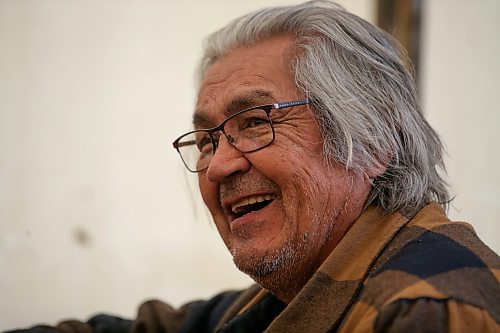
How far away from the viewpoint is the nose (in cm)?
151

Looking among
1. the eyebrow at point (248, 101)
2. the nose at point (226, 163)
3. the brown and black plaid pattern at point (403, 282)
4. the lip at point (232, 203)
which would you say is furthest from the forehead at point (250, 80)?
the brown and black plaid pattern at point (403, 282)

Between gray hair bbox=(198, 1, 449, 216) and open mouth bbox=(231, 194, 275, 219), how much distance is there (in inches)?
7.4

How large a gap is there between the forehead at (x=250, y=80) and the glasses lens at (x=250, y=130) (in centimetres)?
3

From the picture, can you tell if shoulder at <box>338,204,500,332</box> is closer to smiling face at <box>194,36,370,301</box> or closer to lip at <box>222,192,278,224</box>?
smiling face at <box>194,36,370,301</box>

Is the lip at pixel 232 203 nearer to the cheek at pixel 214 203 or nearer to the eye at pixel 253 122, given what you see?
the cheek at pixel 214 203

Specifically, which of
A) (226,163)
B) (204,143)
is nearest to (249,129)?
(226,163)

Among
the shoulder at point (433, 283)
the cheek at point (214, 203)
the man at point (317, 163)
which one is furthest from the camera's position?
the cheek at point (214, 203)

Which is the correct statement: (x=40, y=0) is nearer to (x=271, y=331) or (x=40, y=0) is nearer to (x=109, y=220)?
(x=109, y=220)

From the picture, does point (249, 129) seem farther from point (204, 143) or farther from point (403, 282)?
point (403, 282)

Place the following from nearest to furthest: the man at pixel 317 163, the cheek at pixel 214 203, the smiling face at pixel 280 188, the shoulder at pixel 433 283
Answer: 1. the shoulder at pixel 433 283
2. the man at pixel 317 163
3. the smiling face at pixel 280 188
4. the cheek at pixel 214 203

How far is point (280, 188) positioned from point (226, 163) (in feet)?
0.51

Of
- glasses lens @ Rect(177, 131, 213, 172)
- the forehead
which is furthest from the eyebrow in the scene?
glasses lens @ Rect(177, 131, 213, 172)

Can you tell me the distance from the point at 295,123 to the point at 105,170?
1.36m

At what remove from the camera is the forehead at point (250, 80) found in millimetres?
1549
